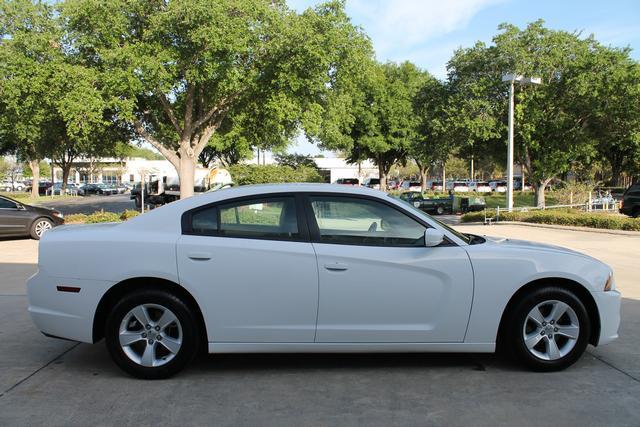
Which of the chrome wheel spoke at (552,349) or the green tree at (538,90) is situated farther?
the green tree at (538,90)

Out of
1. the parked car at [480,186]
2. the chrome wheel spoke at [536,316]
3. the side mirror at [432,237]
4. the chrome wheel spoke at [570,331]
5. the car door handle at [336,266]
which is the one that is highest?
the parked car at [480,186]

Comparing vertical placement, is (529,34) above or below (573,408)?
above

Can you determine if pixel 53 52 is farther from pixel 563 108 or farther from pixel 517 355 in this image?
pixel 563 108

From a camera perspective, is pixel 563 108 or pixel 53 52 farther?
pixel 563 108

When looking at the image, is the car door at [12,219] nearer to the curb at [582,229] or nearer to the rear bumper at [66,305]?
the rear bumper at [66,305]

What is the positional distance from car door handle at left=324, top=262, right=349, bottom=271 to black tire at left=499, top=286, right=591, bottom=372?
55.6 inches

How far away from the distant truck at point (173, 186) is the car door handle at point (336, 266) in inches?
1208

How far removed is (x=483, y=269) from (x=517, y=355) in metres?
0.80

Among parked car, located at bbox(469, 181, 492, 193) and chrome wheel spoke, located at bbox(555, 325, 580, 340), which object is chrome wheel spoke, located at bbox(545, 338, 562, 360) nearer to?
chrome wheel spoke, located at bbox(555, 325, 580, 340)

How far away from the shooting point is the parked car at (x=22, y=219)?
1420 cm

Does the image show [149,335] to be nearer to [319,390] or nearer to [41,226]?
[319,390]

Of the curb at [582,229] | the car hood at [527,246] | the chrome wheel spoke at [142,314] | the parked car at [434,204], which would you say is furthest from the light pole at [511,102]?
the chrome wheel spoke at [142,314]

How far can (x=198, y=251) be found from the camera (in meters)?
4.34

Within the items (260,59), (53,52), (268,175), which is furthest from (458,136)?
(53,52)
